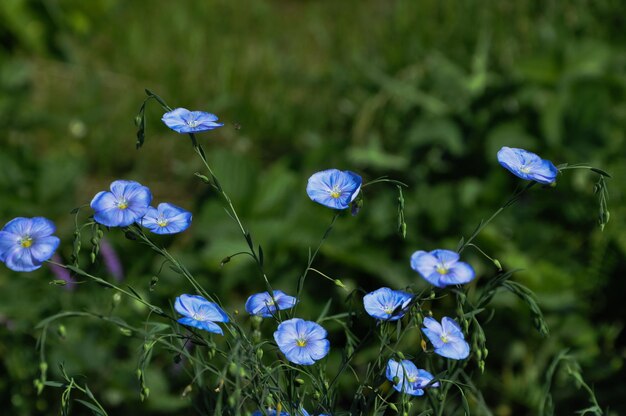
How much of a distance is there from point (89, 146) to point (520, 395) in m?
1.81

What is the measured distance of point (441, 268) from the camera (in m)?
0.92

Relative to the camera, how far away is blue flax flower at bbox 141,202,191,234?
99 cm

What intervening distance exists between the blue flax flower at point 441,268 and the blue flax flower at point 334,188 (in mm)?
109

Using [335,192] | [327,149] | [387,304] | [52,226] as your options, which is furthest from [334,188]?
[327,149]

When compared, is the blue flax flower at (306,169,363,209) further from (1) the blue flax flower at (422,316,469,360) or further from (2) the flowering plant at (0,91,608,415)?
(1) the blue flax flower at (422,316,469,360)

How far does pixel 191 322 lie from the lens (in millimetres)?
966

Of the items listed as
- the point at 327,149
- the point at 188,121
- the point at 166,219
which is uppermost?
the point at 188,121

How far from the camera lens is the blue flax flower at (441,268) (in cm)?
88

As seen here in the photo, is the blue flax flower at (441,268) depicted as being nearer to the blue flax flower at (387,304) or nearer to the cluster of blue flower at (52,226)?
the blue flax flower at (387,304)

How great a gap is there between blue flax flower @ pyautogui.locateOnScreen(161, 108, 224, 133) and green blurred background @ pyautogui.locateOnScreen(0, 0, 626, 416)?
87 cm

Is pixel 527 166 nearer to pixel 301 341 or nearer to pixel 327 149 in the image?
pixel 301 341

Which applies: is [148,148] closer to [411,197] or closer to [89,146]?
[89,146]

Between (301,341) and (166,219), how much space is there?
0.22 m

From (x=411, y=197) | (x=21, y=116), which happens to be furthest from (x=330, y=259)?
(x=21, y=116)
